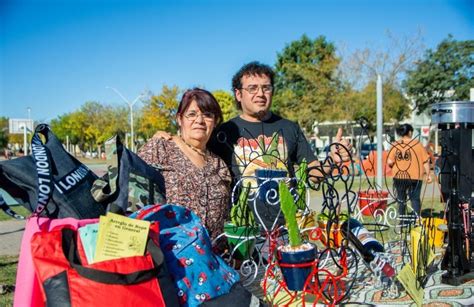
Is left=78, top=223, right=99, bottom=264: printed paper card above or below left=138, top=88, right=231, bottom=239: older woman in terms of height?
below

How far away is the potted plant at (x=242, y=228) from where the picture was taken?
2490 mm

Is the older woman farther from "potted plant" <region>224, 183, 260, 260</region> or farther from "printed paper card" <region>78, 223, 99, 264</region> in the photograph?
"printed paper card" <region>78, 223, 99, 264</region>

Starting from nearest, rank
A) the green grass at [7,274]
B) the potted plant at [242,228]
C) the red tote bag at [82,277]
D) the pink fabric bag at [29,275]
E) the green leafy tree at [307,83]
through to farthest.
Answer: the red tote bag at [82,277] < the pink fabric bag at [29,275] < the potted plant at [242,228] < the green grass at [7,274] < the green leafy tree at [307,83]

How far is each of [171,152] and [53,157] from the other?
66 cm

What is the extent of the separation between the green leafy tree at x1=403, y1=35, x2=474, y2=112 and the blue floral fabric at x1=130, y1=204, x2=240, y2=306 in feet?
75.5

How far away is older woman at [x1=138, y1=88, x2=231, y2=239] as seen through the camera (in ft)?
7.46

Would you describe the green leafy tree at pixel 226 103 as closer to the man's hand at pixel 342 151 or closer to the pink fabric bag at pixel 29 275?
the man's hand at pixel 342 151

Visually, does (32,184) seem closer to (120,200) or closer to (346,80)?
(120,200)

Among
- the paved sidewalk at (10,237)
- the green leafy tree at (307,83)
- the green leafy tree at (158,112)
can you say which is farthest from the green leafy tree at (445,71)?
the paved sidewalk at (10,237)

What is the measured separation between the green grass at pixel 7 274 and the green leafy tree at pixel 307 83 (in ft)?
61.2

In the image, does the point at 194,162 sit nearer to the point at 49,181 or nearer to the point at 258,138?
the point at 258,138

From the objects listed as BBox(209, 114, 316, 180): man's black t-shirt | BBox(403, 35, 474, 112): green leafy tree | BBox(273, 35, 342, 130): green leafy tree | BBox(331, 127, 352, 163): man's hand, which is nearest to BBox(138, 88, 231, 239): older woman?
BBox(209, 114, 316, 180): man's black t-shirt

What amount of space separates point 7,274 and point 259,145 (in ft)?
9.25

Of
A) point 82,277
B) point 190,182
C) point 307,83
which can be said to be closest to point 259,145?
point 190,182
